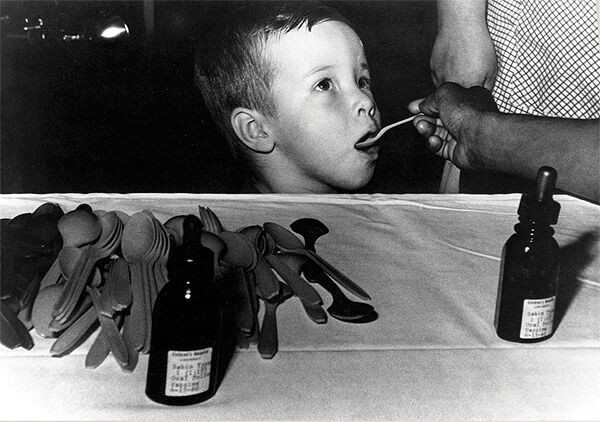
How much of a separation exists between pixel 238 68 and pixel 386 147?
1.58 feet

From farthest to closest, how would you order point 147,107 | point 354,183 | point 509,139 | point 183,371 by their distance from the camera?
point 147,107, point 354,183, point 509,139, point 183,371

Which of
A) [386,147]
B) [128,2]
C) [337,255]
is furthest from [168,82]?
[337,255]

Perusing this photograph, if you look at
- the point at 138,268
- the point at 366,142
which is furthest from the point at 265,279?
the point at 366,142

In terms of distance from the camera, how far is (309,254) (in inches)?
27.1

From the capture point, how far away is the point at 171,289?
1.53ft

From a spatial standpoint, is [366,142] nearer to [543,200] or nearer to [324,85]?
[324,85]

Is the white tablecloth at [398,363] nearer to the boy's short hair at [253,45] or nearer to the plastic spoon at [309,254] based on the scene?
the plastic spoon at [309,254]

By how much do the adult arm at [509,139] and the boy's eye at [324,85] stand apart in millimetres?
241

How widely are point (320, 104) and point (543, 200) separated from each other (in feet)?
2.45

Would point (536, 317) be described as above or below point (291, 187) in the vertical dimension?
above

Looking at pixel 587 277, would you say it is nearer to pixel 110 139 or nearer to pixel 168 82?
pixel 168 82

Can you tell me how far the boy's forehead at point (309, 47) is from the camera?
1.23 metres

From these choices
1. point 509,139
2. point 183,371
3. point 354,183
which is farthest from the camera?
point 354,183

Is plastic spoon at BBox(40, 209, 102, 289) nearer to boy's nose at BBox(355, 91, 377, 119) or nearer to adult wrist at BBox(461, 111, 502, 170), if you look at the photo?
adult wrist at BBox(461, 111, 502, 170)
